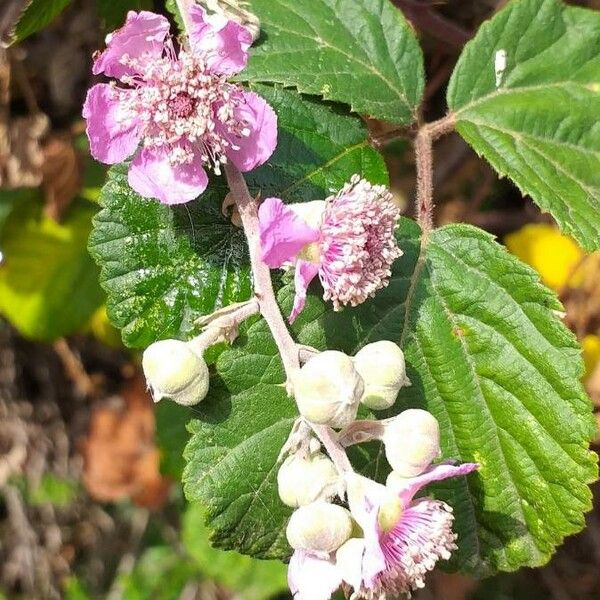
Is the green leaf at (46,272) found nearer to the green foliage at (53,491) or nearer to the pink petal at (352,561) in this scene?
the green foliage at (53,491)

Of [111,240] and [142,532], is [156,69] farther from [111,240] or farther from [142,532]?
[142,532]

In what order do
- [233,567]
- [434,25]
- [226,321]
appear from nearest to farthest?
[226,321] < [434,25] < [233,567]

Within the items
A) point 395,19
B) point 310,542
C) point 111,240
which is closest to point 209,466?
point 310,542

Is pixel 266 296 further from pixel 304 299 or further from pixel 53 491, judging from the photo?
pixel 53 491

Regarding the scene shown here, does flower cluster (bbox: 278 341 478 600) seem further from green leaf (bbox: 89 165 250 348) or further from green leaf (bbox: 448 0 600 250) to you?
green leaf (bbox: 448 0 600 250)

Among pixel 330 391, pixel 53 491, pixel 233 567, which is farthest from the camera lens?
pixel 53 491

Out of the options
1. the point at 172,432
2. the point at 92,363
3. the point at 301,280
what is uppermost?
the point at 301,280

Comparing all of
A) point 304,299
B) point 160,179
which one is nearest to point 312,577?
point 304,299
